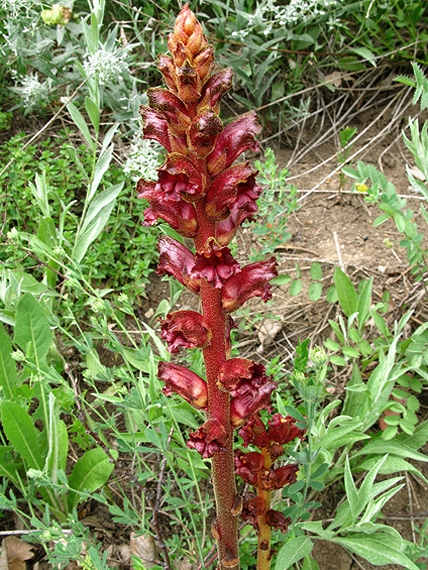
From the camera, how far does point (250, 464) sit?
196 cm

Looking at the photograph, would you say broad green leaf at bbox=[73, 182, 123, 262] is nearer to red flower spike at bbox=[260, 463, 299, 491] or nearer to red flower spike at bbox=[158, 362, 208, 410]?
red flower spike at bbox=[158, 362, 208, 410]

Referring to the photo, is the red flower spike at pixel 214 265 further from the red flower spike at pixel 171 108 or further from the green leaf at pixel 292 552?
the green leaf at pixel 292 552

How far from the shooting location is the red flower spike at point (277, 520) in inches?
78.3

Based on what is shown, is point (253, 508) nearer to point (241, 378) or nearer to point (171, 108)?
point (241, 378)

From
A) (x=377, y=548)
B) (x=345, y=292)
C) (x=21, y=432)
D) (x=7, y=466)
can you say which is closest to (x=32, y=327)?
(x=21, y=432)

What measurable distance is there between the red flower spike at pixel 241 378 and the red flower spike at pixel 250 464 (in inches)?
18.6

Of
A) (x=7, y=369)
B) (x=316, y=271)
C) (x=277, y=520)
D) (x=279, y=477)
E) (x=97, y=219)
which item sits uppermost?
(x=97, y=219)

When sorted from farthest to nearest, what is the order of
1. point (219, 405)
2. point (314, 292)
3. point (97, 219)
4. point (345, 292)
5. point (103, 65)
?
point (103, 65) < point (97, 219) < point (314, 292) < point (345, 292) < point (219, 405)

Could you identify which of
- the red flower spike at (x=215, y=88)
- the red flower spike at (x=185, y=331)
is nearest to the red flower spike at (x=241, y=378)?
the red flower spike at (x=185, y=331)

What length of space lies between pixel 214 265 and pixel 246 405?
50cm

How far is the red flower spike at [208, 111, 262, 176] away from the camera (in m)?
1.56

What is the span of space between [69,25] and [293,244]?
238cm

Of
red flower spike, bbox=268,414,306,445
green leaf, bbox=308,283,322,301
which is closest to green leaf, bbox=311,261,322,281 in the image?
green leaf, bbox=308,283,322,301

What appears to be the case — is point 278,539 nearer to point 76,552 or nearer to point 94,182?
point 76,552
